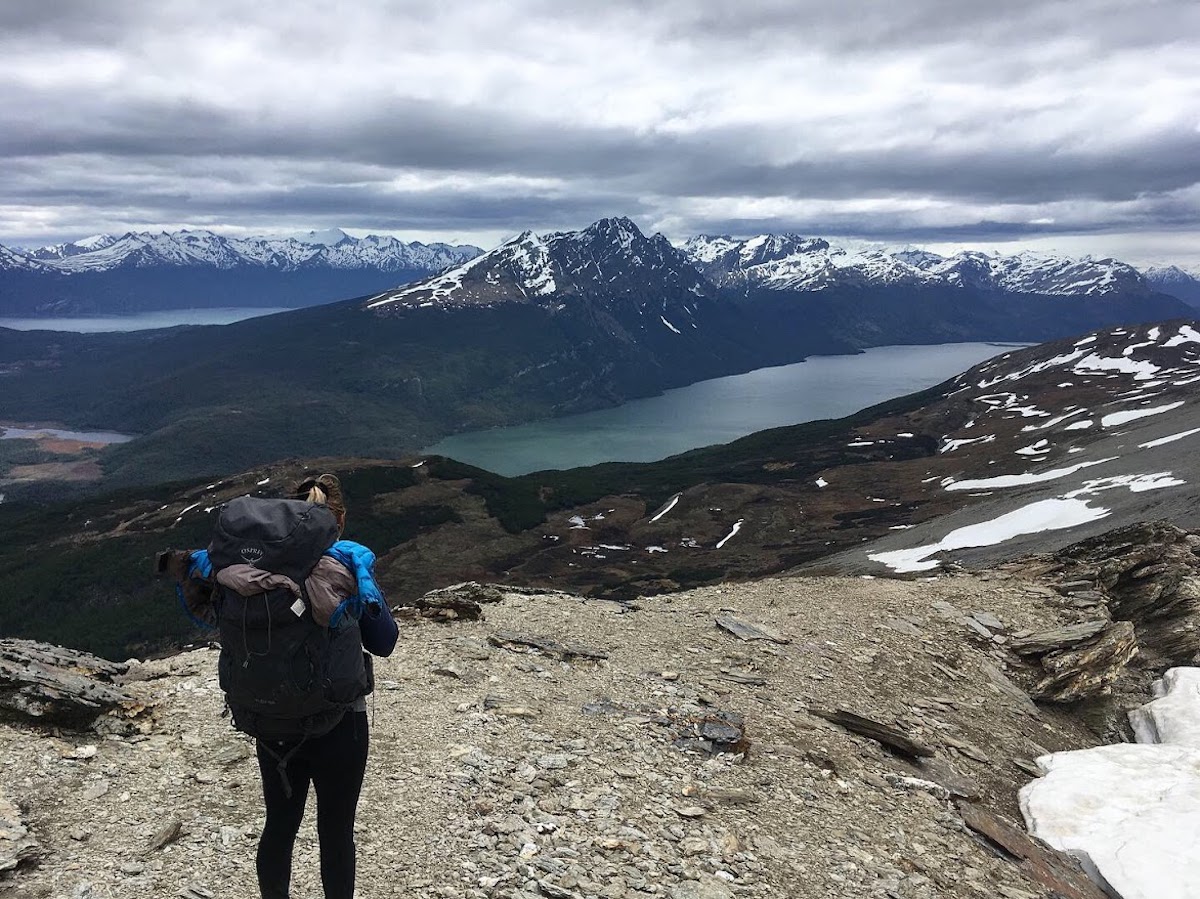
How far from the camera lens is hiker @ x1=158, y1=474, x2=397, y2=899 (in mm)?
5230

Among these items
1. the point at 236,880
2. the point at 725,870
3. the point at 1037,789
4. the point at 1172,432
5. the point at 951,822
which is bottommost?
the point at 1172,432

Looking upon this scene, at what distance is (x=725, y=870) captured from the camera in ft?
26.6

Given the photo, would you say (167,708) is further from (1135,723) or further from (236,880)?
(1135,723)

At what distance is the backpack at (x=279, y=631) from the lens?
5227 mm

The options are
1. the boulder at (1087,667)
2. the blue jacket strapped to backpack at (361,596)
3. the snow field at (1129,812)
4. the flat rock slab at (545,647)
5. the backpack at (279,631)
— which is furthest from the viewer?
the boulder at (1087,667)

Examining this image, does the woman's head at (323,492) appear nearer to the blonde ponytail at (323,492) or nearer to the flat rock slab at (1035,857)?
the blonde ponytail at (323,492)

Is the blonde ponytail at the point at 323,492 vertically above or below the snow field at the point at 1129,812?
above

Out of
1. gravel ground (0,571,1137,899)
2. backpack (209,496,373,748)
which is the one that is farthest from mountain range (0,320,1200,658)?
backpack (209,496,373,748)

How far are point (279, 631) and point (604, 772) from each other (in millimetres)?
6035

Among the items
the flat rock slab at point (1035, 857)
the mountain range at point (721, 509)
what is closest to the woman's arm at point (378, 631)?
the flat rock slab at point (1035, 857)

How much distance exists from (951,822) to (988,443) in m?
158

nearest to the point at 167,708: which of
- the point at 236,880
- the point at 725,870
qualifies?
the point at 236,880

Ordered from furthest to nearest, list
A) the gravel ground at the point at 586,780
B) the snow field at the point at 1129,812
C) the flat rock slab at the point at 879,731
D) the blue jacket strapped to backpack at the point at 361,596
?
the flat rock slab at the point at 879,731, the snow field at the point at 1129,812, the gravel ground at the point at 586,780, the blue jacket strapped to backpack at the point at 361,596

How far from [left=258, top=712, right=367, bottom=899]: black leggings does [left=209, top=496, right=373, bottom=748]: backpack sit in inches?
14.7
